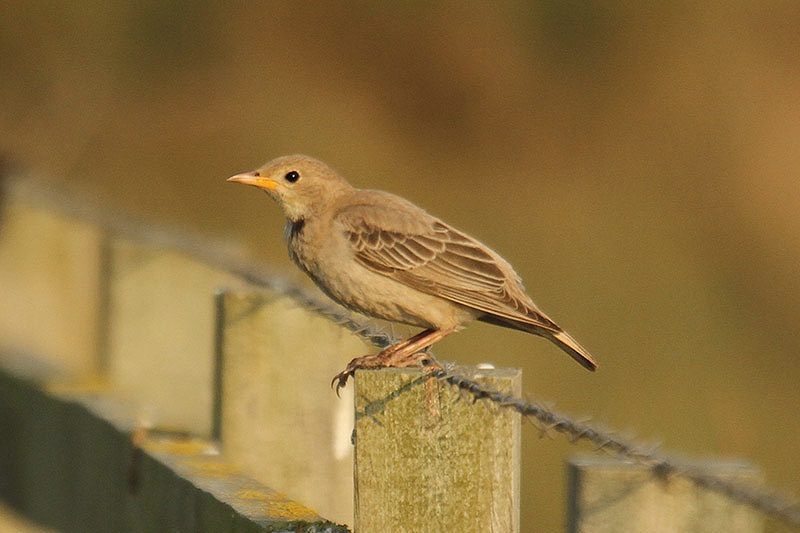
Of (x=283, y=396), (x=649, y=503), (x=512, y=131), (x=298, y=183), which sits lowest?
(x=649, y=503)

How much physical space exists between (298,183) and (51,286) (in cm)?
187

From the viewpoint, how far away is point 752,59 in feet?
38.7

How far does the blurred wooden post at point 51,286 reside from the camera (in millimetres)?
5914

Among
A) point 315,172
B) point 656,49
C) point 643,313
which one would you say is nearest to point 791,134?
point 656,49

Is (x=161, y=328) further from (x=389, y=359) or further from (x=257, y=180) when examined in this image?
(x=389, y=359)

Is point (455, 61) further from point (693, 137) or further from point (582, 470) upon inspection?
point (582, 470)

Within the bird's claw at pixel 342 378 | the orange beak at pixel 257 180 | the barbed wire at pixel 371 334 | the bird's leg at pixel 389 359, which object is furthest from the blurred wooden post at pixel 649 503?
the orange beak at pixel 257 180

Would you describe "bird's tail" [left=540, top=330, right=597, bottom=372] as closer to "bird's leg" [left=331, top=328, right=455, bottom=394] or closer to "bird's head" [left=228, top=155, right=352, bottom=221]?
"bird's leg" [left=331, top=328, right=455, bottom=394]

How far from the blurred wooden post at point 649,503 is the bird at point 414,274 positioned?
1.84 metres

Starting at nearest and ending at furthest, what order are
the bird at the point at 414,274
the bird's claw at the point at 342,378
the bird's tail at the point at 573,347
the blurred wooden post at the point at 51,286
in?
the bird's claw at the point at 342,378
the bird's tail at the point at 573,347
the bird at the point at 414,274
the blurred wooden post at the point at 51,286

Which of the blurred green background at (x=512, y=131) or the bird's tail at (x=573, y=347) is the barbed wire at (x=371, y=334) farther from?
the blurred green background at (x=512, y=131)

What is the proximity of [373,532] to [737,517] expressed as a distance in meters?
0.82

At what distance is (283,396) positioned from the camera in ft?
13.6

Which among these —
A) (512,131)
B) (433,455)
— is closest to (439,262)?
(433,455)
